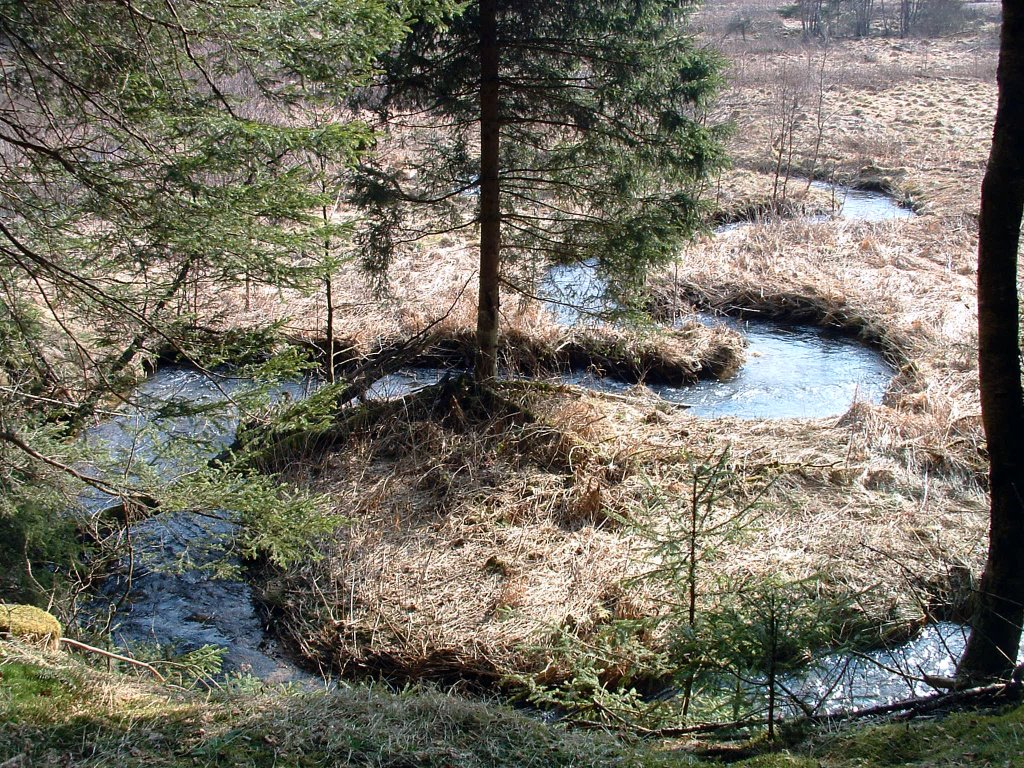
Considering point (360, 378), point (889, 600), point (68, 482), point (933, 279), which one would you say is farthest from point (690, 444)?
point (933, 279)

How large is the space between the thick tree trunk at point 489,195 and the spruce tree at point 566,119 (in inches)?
0.6

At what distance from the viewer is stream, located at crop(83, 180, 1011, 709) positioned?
216 inches

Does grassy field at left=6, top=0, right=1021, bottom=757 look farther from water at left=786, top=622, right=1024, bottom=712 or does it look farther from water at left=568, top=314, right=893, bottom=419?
water at left=568, top=314, right=893, bottom=419

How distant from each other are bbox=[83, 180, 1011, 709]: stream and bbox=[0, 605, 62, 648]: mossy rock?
863 mm

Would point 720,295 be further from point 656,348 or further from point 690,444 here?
point 690,444

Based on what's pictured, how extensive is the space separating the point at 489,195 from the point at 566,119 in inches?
42.6

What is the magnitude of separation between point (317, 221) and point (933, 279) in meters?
12.4

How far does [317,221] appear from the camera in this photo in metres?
4.78

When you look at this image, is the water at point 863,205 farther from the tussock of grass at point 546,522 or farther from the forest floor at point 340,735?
the forest floor at point 340,735

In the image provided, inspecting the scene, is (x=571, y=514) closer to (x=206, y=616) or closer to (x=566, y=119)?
(x=206, y=616)

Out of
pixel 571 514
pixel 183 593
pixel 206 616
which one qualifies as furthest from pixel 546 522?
pixel 183 593

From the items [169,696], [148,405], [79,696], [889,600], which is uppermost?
[148,405]

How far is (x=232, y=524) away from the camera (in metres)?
7.39

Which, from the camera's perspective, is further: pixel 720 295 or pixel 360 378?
pixel 720 295
